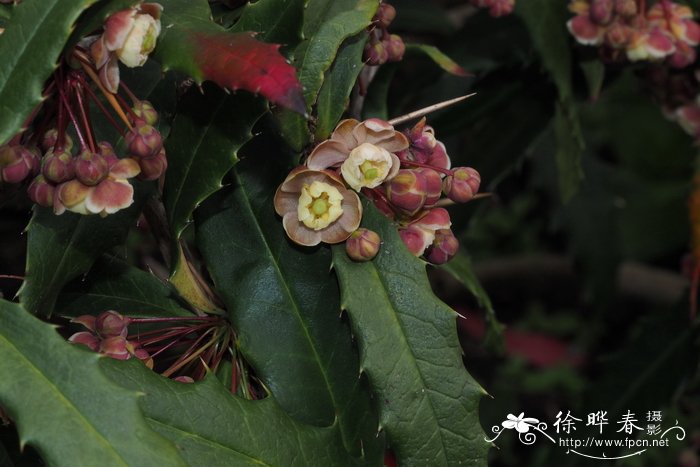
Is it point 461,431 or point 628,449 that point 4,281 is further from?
point 628,449

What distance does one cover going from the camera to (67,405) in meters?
0.70

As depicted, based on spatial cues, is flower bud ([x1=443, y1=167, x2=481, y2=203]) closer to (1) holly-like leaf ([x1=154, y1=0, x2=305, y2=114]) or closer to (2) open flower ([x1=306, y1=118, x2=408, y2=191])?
(2) open flower ([x1=306, y1=118, x2=408, y2=191])

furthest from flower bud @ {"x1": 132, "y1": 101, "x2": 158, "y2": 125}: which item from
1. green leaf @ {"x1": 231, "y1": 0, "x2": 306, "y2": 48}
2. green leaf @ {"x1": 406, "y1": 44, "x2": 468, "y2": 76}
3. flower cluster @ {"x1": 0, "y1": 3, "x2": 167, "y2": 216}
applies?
green leaf @ {"x1": 406, "y1": 44, "x2": 468, "y2": 76}

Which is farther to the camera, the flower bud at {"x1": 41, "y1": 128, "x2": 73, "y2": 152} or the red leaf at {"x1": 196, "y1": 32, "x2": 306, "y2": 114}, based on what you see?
the flower bud at {"x1": 41, "y1": 128, "x2": 73, "y2": 152}

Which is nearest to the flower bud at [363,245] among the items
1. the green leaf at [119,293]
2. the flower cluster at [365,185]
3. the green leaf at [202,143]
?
the flower cluster at [365,185]

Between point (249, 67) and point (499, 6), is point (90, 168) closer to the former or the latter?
point (249, 67)

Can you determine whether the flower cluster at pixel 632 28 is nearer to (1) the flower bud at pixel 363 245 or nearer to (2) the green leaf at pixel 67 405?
(1) the flower bud at pixel 363 245

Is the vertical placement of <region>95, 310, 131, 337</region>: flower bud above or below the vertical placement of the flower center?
below

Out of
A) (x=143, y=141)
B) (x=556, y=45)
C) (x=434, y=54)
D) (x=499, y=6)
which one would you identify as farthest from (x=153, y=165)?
(x=556, y=45)

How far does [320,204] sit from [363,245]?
5cm

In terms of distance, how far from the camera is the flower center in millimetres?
808

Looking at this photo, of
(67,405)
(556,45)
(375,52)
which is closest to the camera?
(67,405)

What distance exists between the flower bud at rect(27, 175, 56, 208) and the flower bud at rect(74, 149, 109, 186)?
3cm

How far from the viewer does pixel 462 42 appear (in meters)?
1.54
